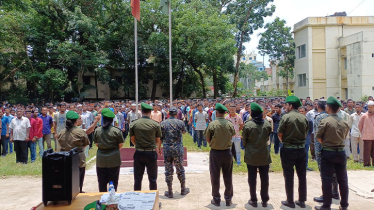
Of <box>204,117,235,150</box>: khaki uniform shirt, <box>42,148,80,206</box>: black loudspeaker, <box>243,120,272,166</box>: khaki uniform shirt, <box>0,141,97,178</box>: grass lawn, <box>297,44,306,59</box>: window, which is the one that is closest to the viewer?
<box>42,148,80,206</box>: black loudspeaker

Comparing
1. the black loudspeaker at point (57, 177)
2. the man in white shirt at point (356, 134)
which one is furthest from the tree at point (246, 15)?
the black loudspeaker at point (57, 177)

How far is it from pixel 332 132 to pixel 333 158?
468 millimetres

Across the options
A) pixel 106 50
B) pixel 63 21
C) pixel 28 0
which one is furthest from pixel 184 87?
pixel 28 0

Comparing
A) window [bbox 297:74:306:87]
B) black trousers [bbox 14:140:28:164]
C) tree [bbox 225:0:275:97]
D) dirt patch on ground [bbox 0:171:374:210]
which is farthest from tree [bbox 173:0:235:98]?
dirt patch on ground [bbox 0:171:374:210]

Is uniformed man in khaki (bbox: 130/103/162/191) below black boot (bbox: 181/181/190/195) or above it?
above

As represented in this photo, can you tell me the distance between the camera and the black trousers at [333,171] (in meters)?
5.79

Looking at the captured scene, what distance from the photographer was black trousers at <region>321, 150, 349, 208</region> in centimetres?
579

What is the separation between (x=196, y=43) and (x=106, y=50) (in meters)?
9.83

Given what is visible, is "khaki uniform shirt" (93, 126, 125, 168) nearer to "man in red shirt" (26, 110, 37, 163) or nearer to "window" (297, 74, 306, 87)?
"man in red shirt" (26, 110, 37, 163)

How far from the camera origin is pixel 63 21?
29.8m

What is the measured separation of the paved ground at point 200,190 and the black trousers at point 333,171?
0.49 metres

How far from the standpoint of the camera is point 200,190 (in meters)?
7.51

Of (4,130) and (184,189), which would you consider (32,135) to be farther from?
(184,189)

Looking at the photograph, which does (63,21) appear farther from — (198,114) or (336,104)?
(336,104)
